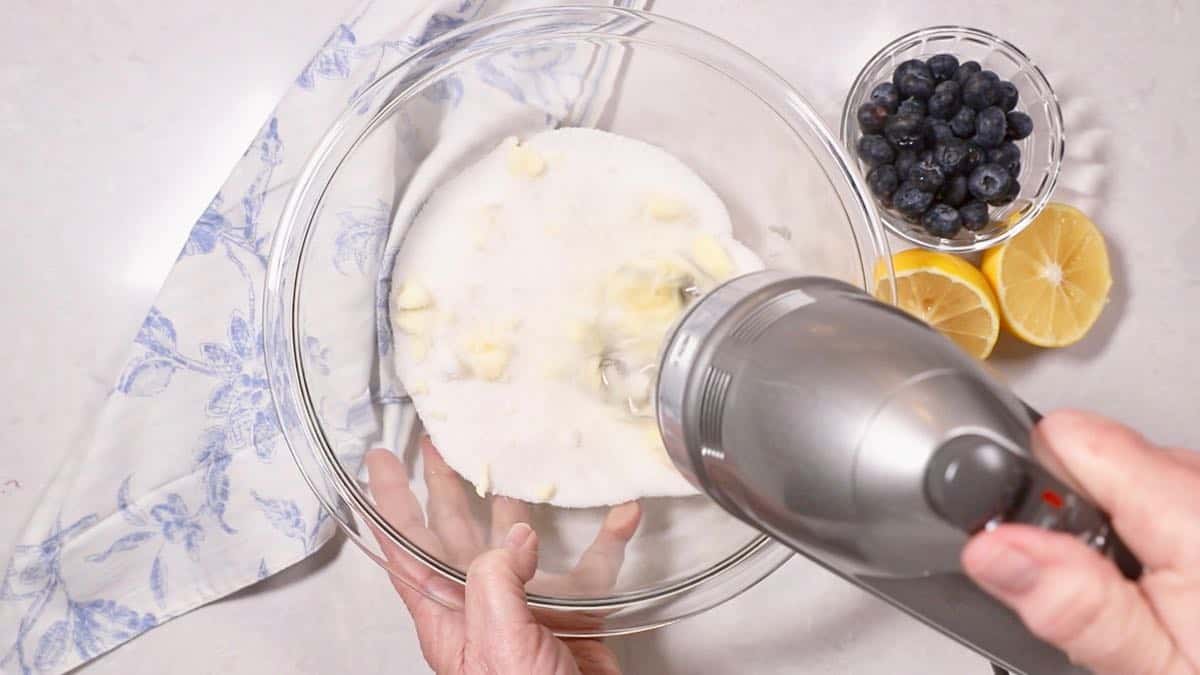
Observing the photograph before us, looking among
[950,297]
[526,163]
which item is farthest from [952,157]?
[526,163]

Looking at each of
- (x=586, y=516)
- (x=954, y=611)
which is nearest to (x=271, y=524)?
(x=586, y=516)

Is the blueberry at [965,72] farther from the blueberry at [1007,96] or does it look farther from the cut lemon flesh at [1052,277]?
the cut lemon flesh at [1052,277]

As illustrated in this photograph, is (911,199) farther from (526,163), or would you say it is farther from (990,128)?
(526,163)

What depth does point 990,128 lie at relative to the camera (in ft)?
2.65

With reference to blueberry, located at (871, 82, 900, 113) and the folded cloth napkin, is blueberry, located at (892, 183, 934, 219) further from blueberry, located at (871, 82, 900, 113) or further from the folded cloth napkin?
the folded cloth napkin

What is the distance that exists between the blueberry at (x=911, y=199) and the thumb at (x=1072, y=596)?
1.52 feet

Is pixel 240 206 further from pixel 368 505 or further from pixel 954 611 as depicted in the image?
pixel 954 611

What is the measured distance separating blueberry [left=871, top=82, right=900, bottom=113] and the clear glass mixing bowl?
6 centimetres

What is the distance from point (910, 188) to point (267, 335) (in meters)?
0.57

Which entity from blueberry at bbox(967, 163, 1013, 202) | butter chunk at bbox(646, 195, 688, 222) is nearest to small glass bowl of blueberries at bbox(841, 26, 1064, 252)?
blueberry at bbox(967, 163, 1013, 202)

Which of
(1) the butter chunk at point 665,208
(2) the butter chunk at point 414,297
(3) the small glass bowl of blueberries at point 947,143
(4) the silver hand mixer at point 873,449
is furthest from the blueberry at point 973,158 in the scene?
(2) the butter chunk at point 414,297

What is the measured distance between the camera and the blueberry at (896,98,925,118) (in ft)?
2.68

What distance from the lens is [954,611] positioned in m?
0.44

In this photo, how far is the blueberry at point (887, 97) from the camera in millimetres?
821
